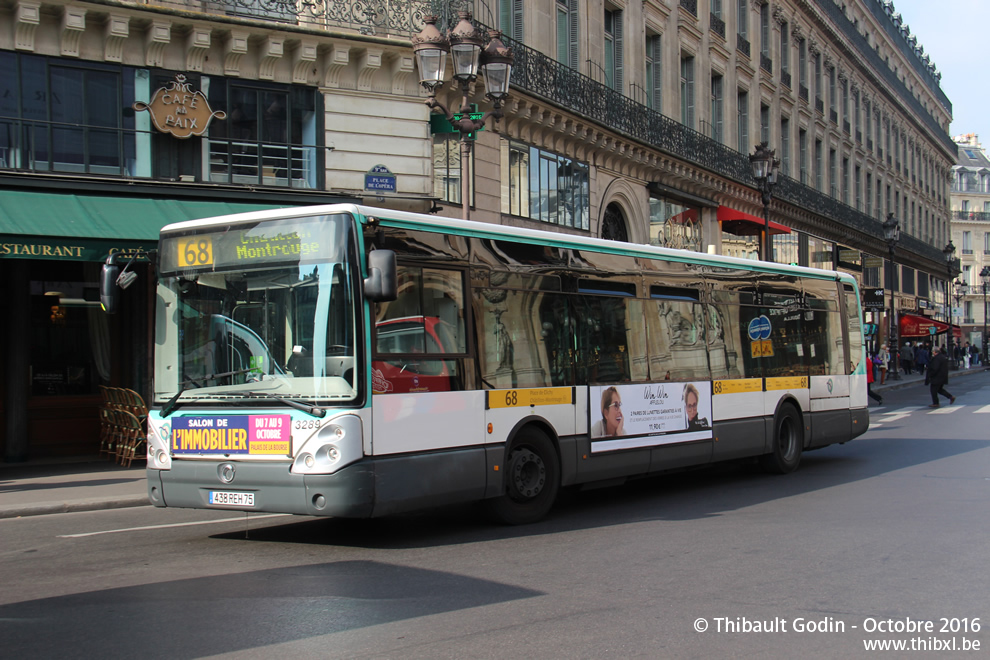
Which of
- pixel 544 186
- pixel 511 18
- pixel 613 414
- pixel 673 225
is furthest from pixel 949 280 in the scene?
pixel 613 414

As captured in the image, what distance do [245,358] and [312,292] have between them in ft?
2.77

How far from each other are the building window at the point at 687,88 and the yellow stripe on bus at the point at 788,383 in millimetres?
18066

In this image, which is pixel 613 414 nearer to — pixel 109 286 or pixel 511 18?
pixel 109 286

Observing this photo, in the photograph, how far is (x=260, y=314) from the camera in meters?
8.25

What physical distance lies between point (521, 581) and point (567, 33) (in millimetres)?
19496

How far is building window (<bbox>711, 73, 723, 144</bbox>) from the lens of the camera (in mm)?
33531

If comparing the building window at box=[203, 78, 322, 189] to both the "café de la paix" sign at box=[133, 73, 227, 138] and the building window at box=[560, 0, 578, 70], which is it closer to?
the "café de la paix" sign at box=[133, 73, 227, 138]

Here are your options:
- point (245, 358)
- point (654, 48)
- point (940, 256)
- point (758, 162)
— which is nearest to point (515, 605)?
point (245, 358)

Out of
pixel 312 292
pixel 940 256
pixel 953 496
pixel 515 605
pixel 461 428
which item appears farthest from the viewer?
pixel 940 256

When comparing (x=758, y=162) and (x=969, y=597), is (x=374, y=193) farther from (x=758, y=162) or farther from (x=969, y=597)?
(x=969, y=597)

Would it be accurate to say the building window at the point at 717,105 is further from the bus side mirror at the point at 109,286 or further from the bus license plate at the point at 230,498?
the bus license plate at the point at 230,498

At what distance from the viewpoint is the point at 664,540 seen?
8.52 meters

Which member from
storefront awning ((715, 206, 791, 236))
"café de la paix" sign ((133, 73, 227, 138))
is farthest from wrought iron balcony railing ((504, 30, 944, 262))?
"café de la paix" sign ((133, 73, 227, 138))

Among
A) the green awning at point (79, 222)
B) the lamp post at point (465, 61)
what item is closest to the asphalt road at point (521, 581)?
the green awning at point (79, 222)
